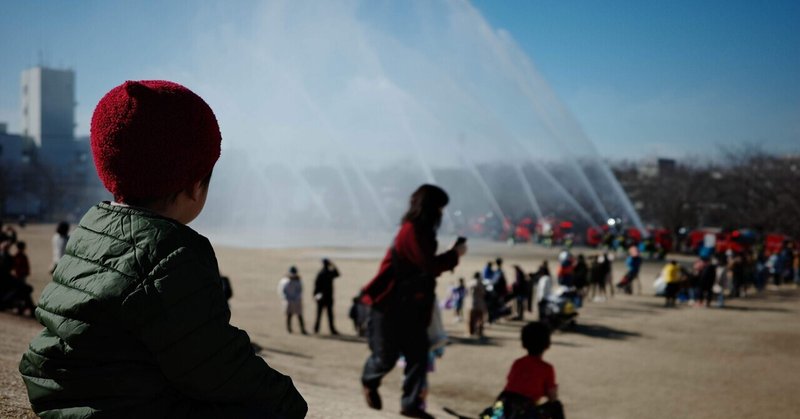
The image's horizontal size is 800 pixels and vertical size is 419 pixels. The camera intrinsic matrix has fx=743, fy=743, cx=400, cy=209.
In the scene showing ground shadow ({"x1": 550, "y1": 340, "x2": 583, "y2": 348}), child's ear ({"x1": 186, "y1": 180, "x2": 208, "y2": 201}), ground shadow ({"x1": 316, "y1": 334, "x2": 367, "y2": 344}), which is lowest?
ground shadow ({"x1": 316, "y1": 334, "x2": 367, "y2": 344})

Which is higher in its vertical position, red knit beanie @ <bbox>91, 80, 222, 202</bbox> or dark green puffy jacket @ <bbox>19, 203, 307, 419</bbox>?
red knit beanie @ <bbox>91, 80, 222, 202</bbox>

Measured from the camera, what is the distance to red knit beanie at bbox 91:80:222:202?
172 cm

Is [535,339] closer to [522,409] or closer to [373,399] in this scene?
[522,409]

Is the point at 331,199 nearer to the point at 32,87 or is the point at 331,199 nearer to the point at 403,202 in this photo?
the point at 403,202

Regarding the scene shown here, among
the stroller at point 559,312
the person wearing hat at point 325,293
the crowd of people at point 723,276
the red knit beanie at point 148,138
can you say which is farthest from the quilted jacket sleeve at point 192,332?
the crowd of people at point 723,276

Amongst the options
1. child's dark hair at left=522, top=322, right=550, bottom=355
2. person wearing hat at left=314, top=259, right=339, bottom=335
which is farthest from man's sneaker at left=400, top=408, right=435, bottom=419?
person wearing hat at left=314, top=259, right=339, bottom=335

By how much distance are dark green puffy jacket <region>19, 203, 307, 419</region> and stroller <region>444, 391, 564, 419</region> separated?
3.13 meters

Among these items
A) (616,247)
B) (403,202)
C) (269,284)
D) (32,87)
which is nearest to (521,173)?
(616,247)

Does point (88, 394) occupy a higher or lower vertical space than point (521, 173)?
lower

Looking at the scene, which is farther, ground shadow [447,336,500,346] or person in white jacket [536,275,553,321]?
person in white jacket [536,275,553,321]

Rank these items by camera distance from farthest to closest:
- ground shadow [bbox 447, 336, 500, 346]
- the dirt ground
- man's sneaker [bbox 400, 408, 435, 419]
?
ground shadow [bbox 447, 336, 500, 346] → the dirt ground → man's sneaker [bbox 400, 408, 435, 419]

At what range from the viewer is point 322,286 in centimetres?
1320

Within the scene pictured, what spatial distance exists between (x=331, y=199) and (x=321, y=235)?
12.9 ft

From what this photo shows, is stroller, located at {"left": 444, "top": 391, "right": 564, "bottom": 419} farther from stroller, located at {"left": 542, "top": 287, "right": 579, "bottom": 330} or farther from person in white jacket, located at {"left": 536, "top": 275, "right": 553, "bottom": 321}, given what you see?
person in white jacket, located at {"left": 536, "top": 275, "right": 553, "bottom": 321}
